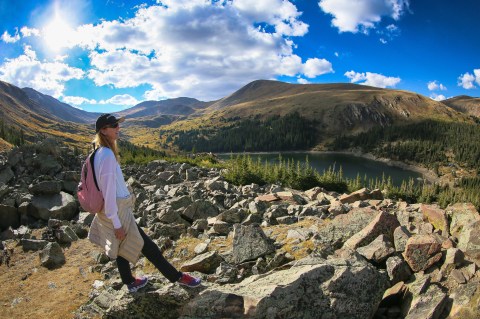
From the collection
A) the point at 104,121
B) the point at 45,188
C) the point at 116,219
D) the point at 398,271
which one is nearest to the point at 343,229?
the point at 398,271

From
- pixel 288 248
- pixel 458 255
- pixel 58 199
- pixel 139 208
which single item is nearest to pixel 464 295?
pixel 458 255

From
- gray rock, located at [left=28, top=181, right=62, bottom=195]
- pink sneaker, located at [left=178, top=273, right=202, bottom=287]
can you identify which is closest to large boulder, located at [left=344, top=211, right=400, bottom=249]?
pink sneaker, located at [left=178, top=273, right=202, bottom=287]

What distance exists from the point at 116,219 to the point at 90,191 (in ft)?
2.44

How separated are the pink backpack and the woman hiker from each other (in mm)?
126

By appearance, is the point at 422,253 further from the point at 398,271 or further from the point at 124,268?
the point at 124,268

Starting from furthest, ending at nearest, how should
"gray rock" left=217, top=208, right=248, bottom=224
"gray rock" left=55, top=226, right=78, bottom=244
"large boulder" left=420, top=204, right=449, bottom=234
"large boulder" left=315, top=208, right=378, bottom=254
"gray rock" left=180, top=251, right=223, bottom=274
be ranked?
"gray rock" left=55, top=226, right=78, bottom=244 < "gray rock" left=217, top=208, right=248, bottom=224 < "large boulder" left=420, top=204, right=449, bottom=234 < "large boulder" left=315, top=208, right=378, bottom=254 < "gray rock" left=180, top=251, right=223, bottom=274

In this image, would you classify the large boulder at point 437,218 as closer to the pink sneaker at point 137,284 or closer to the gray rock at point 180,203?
the pink sneaker at point 137,284

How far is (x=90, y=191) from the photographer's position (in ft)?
20.0

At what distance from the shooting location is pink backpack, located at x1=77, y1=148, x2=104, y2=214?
6.05 meters

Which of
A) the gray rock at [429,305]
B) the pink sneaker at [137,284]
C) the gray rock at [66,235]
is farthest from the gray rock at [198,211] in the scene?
the gray rock at [429,305]

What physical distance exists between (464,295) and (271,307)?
3710 mm

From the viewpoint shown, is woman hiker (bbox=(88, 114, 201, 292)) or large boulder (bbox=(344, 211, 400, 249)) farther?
large boulder (bbox=(344, 211, 400, 249))

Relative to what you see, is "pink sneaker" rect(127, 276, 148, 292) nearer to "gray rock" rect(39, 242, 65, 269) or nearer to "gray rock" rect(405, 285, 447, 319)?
"gray rock" rect(405, 285, 447, 319)

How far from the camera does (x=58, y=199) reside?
19703mm
